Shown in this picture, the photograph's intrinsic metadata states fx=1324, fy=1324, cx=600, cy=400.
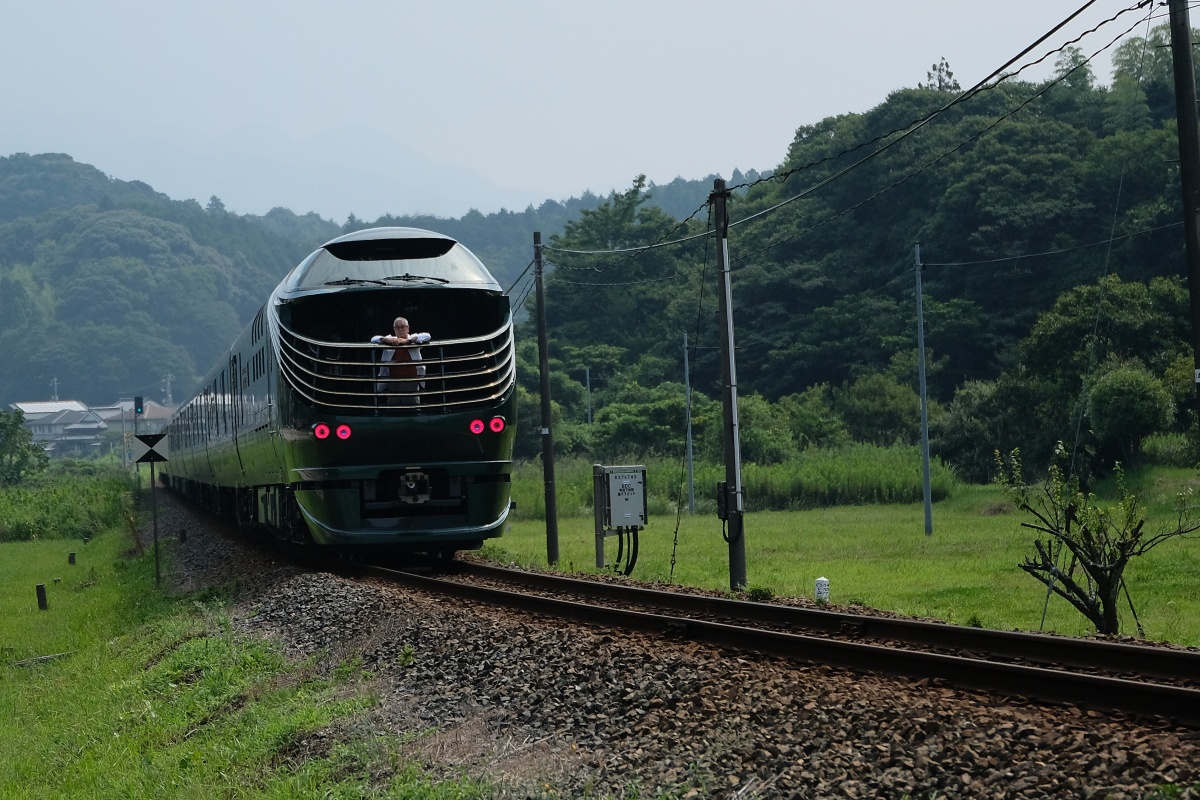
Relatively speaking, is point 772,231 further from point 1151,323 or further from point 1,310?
point 1,310

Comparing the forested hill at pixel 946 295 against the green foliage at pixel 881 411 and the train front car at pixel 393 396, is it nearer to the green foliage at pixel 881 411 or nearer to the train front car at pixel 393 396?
the green foliage at pixel 881 411

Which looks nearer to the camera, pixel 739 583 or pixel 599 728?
pixel 599 728

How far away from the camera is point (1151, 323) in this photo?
3534 centimetres

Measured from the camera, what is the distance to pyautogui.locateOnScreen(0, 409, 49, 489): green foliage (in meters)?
59.8

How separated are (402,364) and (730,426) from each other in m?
4.26

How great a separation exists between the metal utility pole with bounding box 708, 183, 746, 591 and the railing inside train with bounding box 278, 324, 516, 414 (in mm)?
3142

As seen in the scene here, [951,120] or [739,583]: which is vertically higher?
[951,120]

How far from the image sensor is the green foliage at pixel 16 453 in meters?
59.8

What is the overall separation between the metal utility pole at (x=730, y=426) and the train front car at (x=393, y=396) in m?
2.78

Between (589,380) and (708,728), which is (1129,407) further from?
(589,380)

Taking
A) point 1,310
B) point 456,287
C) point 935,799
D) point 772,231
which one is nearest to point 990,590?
point 456,287

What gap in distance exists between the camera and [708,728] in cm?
673

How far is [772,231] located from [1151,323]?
29.7 m

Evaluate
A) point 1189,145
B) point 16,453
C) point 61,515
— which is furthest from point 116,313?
point 1189,145
